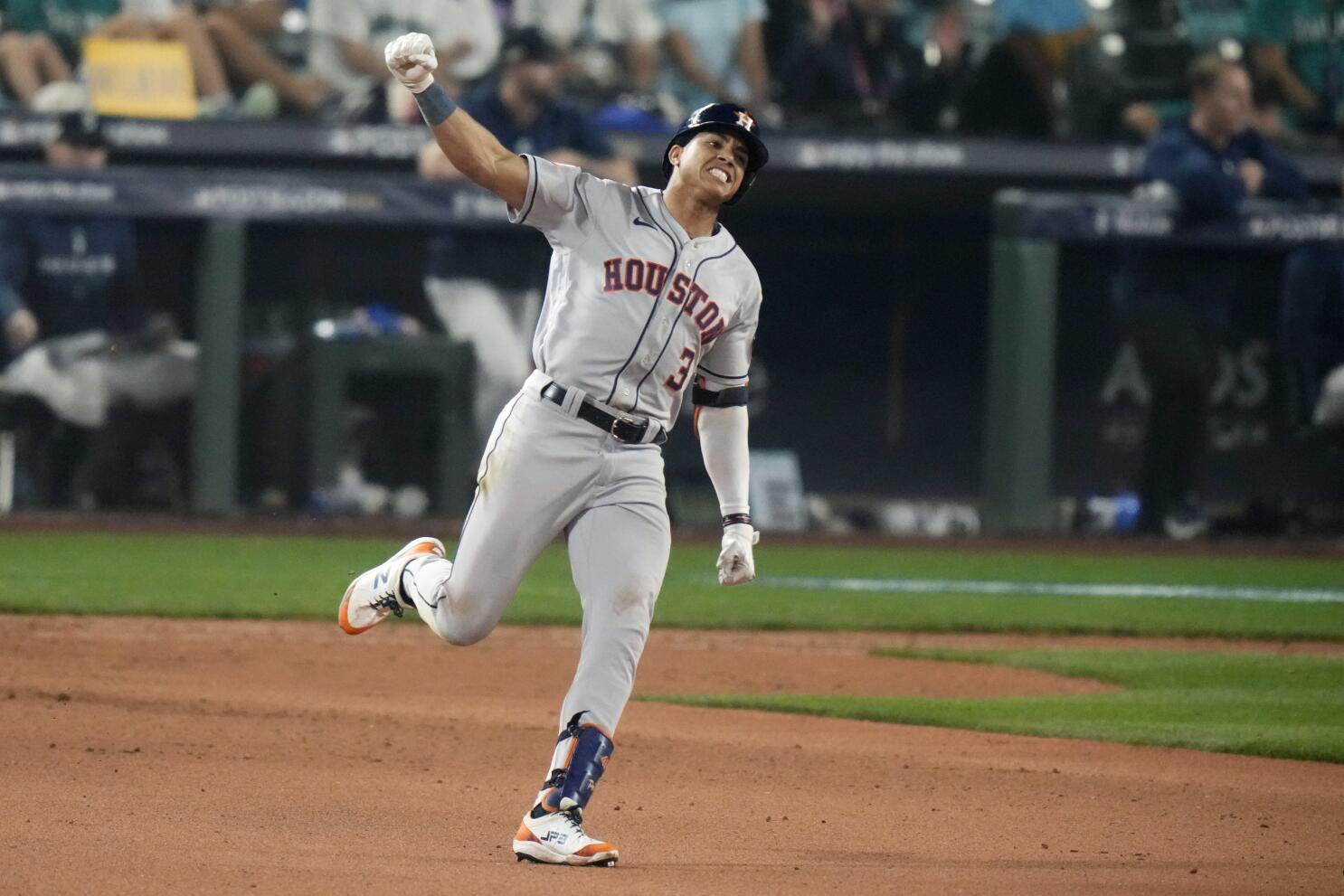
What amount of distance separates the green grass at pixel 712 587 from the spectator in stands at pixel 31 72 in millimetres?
3094

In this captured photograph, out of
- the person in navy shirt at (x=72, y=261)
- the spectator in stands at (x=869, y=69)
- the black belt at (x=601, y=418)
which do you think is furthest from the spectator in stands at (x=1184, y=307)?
the black belt at (x=601, y=418)

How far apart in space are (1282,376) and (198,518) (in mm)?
7393

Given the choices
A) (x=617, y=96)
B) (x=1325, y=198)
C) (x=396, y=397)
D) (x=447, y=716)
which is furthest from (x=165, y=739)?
(x=1325, y=198)

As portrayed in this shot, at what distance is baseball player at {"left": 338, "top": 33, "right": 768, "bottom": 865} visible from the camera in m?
4.33

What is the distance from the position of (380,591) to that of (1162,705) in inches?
141

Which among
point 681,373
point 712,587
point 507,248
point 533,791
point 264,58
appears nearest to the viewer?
point 681,373

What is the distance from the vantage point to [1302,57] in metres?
15.0

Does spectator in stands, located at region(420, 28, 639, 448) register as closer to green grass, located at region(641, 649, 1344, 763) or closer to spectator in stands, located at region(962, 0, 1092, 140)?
spectator in stands, located at region(962, 0, 1092, 140)

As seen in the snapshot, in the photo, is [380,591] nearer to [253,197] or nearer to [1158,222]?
[253,197]

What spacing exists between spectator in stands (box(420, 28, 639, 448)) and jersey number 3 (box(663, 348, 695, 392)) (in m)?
8.32

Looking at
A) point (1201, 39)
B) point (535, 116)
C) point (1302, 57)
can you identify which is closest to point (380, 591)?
point (535, 116)

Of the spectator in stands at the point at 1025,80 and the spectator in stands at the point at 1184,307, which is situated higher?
the spectator in stands at the point at 1025,80

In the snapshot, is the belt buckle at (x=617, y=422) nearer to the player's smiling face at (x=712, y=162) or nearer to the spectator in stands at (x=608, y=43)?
the player's smiling face at (x=712, y=162)

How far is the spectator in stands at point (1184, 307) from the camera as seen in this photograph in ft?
43.7
